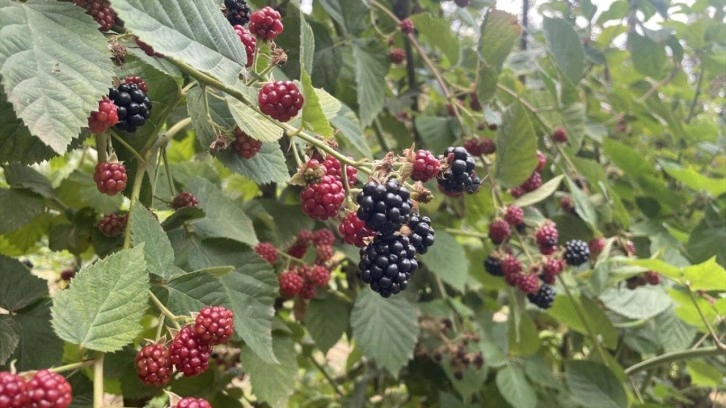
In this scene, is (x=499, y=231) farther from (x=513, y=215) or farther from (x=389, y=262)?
(x=389, y=262)

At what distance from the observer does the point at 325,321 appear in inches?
65.6

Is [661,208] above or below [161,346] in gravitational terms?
below

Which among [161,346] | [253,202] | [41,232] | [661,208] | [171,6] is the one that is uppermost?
[171,6]

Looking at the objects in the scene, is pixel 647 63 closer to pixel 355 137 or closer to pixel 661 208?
pixel 661 208

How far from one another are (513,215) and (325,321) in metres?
0.59

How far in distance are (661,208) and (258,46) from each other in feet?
6.59

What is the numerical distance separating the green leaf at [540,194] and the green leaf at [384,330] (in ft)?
1.43

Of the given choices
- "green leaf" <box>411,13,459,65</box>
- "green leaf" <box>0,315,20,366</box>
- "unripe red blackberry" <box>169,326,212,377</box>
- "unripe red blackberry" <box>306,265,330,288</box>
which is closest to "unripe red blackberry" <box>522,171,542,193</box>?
"green leaf" <box>411,13,459,65</box>

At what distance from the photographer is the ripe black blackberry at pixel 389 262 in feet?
2.60

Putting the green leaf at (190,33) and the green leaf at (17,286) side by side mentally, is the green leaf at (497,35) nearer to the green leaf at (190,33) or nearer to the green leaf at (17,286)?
the green leaf at (190,33)

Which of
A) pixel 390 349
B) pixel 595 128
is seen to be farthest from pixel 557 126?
pixel 390 349

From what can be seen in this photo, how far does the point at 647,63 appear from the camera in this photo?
257cm

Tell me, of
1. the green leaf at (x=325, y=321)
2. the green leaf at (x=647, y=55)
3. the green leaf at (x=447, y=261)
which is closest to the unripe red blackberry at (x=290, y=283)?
the green leaf at (x=325, y=321)

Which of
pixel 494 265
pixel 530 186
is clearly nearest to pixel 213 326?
pixel 494 265
